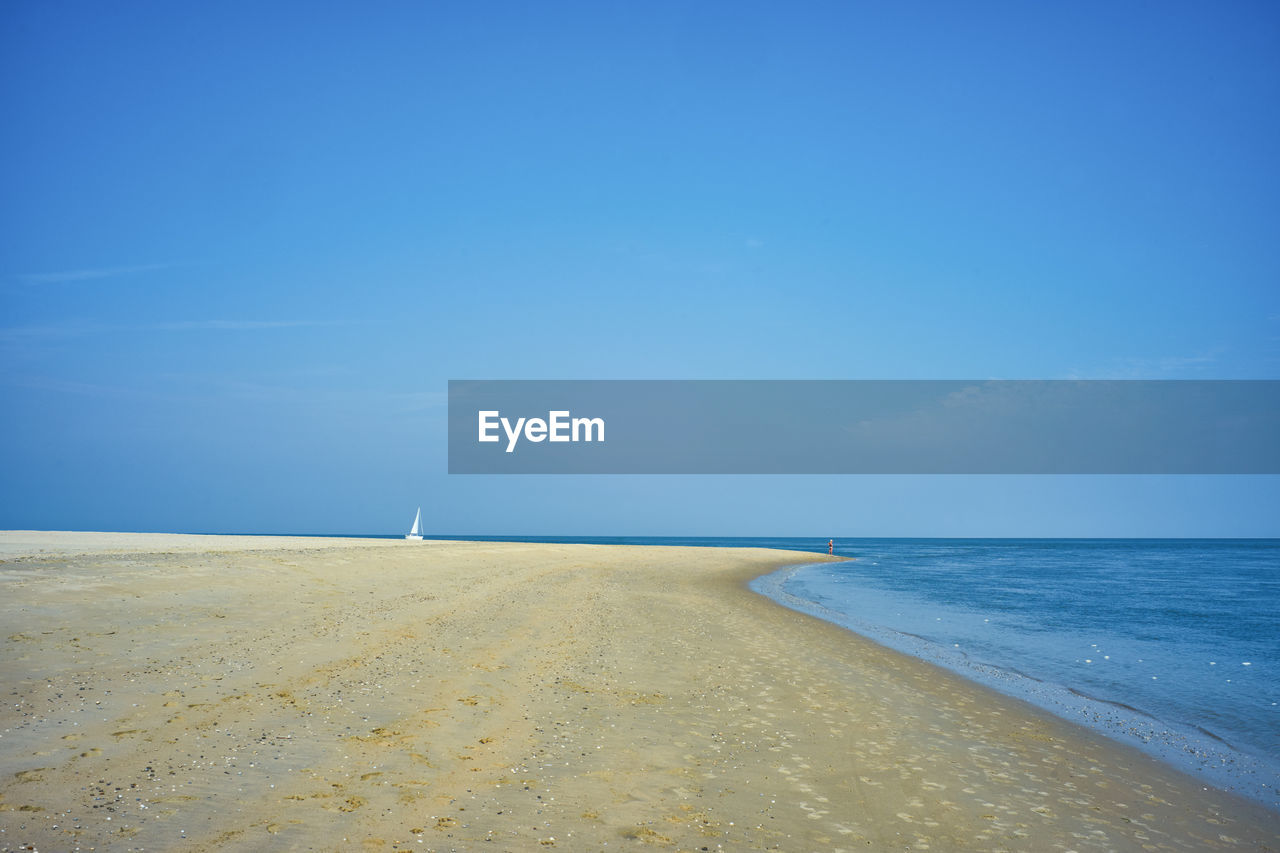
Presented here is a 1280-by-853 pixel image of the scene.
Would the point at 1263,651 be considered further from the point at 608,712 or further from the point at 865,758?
the point at 608,712

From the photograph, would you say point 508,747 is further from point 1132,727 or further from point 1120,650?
point 1120,650

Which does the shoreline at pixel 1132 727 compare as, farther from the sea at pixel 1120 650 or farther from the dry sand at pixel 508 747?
the dry sand at pixel 508 747

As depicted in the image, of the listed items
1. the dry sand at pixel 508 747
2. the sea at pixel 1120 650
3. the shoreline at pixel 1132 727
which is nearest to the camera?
the dry sand at pixel 508 747

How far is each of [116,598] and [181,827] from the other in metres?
14.2

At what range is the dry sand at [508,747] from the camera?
268 inches

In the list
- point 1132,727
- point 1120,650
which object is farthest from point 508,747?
point 1120,650

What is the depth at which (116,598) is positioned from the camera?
1744cm

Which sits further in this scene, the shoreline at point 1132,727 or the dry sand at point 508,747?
the shoreline at point 1132,727

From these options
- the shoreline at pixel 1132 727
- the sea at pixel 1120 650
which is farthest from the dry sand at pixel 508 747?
the sea at pixel 1120 650

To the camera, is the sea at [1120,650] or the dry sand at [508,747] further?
the sea at [1120,650]

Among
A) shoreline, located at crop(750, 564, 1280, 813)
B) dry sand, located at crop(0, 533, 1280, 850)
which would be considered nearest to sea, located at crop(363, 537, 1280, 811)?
shoreline, located at crop(750, 564, 1280, 813)

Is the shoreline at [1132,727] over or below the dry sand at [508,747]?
below

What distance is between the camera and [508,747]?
902cm

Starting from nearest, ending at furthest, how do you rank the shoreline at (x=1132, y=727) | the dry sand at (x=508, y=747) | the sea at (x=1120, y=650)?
the dry sand at (x=508, y=747) → the shoreline at (x=1132, y=727) → the sea at (x=1120, y=650)
